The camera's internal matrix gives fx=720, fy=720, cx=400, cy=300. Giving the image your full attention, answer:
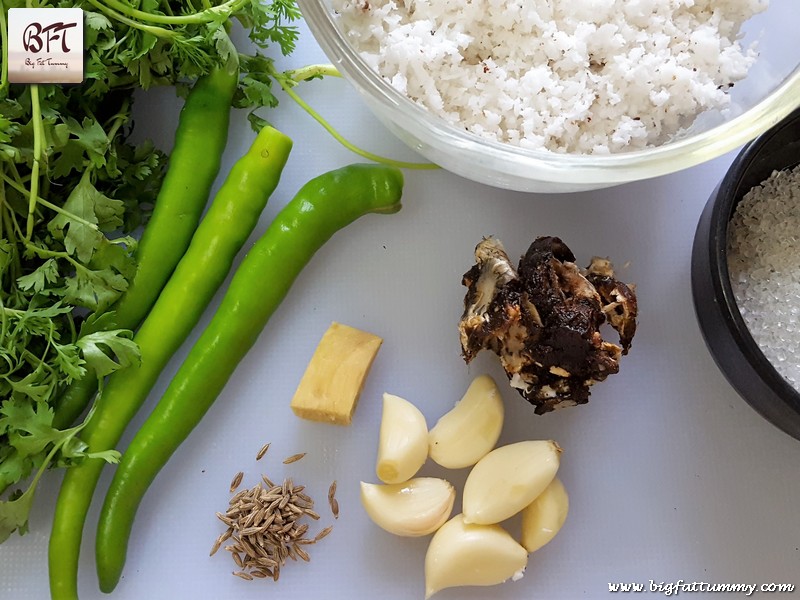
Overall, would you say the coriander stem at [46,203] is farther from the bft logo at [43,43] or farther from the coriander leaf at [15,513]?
the coriander leaf at [15,513]

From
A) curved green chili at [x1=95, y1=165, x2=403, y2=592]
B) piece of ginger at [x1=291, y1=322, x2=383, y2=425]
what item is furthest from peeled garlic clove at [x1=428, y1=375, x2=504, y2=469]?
curved green chili at [x1=95, y1=165, x2=403, y2=592]

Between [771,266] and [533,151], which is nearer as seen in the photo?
[533,151]

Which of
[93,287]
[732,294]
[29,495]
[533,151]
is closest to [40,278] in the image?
[93,287]

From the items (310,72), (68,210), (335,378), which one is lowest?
(335,378)

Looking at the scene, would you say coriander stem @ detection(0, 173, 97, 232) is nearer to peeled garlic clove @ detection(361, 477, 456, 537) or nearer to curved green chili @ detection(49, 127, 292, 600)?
curved green chili @ detection(49, 127, 292, 600)

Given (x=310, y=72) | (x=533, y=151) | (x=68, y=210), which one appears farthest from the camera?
(x=310, y=72)

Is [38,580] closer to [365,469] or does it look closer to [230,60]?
[365,469]

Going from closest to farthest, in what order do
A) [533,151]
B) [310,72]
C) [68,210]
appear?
[533,151]
[68,210]
[310,72]

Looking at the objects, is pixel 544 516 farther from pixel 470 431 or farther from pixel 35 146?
pixel 35 146

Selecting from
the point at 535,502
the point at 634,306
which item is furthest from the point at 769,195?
the point at 535,502
